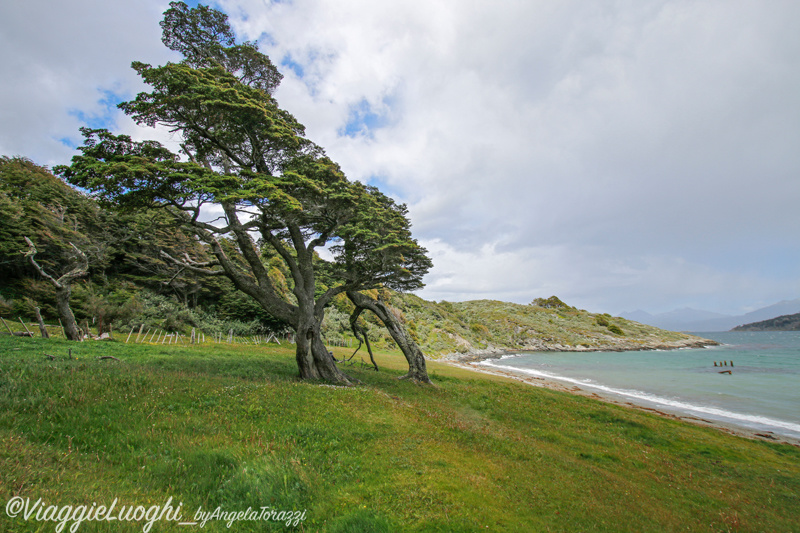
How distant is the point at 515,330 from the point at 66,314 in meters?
81.8

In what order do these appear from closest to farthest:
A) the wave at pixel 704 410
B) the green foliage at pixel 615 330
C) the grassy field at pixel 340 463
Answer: the grassy field at pixel 340 463 → the wave at pixel 704 410 → the green foliage at pixel 615 330

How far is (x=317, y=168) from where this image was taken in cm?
1419

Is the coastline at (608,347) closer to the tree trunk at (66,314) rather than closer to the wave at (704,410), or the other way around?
the wave at (704,410)

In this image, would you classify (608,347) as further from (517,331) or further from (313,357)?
(313,357)

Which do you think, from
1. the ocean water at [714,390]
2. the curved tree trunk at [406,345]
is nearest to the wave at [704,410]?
the ocean water at [714,390]

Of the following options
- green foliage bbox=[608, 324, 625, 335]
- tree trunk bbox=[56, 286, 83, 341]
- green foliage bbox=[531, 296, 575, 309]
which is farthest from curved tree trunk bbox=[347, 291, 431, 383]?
green foliage bbox=[531, 296, 575, 309]

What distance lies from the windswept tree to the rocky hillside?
3683 centimetres

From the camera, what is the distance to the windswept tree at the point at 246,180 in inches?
457

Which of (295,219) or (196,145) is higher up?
(196,145)

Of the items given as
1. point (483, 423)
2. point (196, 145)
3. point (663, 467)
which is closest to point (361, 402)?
point (483, 423)

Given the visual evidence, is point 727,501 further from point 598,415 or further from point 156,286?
point 156,286

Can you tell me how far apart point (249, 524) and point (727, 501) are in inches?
442

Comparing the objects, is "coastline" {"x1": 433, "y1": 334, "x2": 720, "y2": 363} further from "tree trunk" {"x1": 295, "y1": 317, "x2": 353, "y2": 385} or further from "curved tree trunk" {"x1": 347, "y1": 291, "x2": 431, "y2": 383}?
"tree trunk" {"x1": 295, "y1": 317, "x2": 353, "y2": 385}

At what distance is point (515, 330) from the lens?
82250mm
